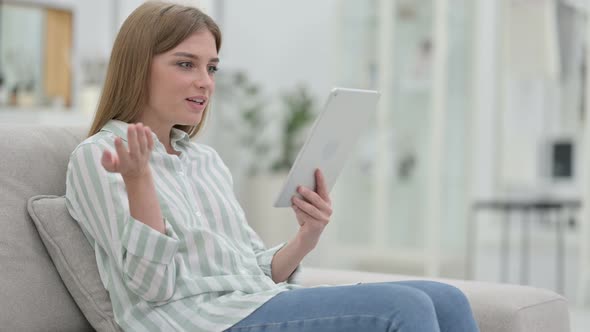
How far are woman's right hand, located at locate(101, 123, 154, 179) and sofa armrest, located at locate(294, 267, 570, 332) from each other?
2.19 ft

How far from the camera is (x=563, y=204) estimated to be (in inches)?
187

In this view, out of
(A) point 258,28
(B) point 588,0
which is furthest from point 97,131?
(A) point 258,28

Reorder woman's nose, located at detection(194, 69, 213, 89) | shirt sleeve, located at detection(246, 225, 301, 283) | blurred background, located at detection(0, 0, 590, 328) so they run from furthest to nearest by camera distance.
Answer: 1. blurred background, located at detection(0, 0, 590, 328)
2. shirt sleeve, located at detection(246, 225, 301, 283)
3. woman's nose, located at detection(194, 69, 213, 89)

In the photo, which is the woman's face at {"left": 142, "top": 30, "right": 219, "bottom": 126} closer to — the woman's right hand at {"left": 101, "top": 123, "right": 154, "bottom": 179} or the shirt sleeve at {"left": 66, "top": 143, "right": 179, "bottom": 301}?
the shirt sleeve at {"left": 66, "top": 143, "right": 179, "bottom": 301}

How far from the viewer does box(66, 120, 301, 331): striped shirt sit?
1.64 metres

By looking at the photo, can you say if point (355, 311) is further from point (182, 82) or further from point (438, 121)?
point (438, 121)

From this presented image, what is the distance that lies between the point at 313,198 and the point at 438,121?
338 centimetres

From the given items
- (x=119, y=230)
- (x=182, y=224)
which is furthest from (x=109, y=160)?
(x=182, y=224)

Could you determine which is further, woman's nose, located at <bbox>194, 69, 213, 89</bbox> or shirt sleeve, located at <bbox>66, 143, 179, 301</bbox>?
woman's nose, located at <bbox>194, 69, 213, 89</bbox>

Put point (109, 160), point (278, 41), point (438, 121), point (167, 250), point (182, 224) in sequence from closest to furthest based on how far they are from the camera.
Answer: point (109, 160) → point (167, 250) → point (182, 224) → point (438, 121) → point (278, 41)

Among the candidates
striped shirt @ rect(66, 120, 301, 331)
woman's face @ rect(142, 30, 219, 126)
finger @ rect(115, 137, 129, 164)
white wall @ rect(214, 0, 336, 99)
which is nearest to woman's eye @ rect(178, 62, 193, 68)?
woman's face @ rect(142, 30, 219, 126)

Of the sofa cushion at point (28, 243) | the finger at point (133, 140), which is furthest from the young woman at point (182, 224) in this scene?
the sofa cushion at point (28, 243)

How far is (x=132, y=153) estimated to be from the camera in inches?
59.1

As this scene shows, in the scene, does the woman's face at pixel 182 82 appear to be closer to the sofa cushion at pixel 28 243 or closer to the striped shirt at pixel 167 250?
the striped shirt at pixel 167 250
